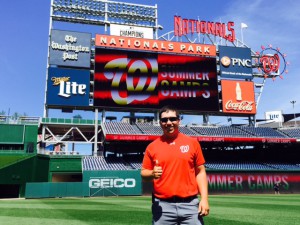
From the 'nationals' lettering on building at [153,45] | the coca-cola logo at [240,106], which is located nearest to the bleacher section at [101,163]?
the 'nationals' lettering on building at [153,45]

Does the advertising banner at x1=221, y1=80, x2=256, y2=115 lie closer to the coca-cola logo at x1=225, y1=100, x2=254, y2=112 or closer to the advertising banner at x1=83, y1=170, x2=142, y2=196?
the coca-cola logo at x1=225, y1=100, x2=254, y2=112

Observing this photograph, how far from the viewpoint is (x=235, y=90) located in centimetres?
4244

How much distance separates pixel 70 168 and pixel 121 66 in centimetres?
1352

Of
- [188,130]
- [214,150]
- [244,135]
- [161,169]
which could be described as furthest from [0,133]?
[161,169]

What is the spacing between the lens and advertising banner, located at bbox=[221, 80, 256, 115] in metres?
41.6

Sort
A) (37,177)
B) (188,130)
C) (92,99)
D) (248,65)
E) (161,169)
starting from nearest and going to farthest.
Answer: (161,169)
(37,177)
(92,99)
(188,130)
(248,65)

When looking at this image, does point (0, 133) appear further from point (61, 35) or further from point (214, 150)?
point (214, 150)

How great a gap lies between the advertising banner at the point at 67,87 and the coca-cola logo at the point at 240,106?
59.2ft

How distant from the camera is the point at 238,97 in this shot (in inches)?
1663

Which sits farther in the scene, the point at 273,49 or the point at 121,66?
the point at 273,49

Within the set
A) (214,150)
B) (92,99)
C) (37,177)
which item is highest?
(92,99)

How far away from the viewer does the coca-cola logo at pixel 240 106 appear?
41.5 m

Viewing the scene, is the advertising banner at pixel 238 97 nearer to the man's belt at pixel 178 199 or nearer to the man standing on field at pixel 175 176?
the man standing on field at pixel 175 176

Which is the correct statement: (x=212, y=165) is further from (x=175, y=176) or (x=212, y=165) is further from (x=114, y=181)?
(x=175, y=176)
